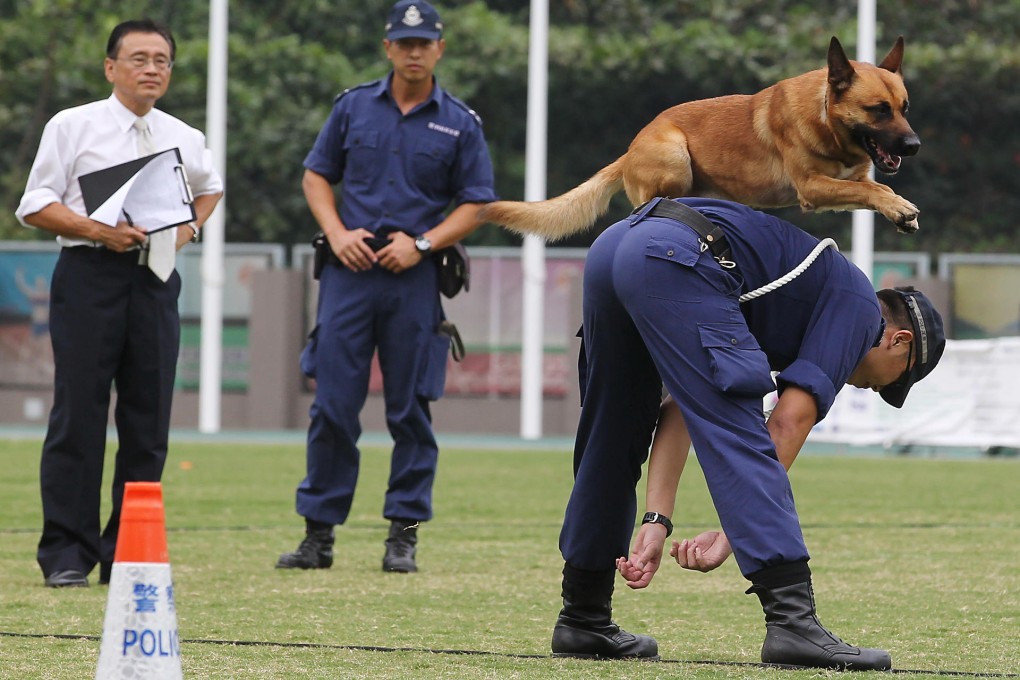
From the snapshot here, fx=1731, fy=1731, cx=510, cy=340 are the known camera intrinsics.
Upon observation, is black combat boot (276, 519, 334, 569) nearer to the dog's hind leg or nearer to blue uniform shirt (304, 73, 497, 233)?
blue uniform shirt (304, 73, 497, 233)

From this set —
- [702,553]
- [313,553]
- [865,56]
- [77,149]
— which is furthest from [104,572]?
[865,56]

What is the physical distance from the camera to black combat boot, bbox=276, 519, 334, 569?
6.39 meters

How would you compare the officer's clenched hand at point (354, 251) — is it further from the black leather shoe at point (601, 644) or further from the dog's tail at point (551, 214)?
the black leather shoe at point (601, 644)

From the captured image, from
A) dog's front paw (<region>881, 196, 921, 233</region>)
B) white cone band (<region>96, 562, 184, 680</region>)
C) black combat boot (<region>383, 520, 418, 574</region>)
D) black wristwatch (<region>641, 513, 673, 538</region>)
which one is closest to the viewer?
white cone band (<region>96, 562, 184, 680</region>)

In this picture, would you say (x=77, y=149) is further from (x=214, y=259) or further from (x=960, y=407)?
(x=214, y=259)

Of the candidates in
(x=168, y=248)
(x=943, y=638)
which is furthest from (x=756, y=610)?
(x=168, y=248)

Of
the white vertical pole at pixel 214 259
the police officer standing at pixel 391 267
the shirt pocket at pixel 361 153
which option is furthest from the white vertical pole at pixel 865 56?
the shirt pocket at pixel 361 153

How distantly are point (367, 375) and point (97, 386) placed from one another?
1120 mm

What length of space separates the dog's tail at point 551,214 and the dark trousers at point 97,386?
1606 mm

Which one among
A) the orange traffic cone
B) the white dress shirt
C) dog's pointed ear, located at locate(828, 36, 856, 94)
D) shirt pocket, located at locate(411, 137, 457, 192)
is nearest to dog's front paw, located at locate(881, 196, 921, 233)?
dog's pointed ear, located at locate(828, 36, 856, 94)

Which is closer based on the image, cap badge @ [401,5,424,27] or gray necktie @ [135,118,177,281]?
gray necktie @ [135,118,177,281]

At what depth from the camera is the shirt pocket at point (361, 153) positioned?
258 inches

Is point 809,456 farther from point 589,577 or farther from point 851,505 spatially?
point 589,577

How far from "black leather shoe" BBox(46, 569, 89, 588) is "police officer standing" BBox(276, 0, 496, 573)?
2.85ft
